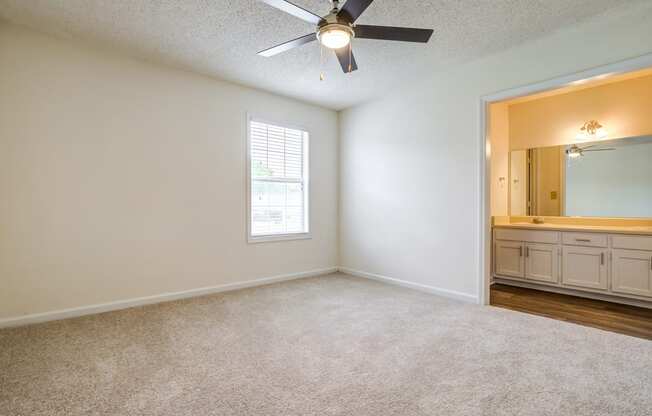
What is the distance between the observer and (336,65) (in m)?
3.66

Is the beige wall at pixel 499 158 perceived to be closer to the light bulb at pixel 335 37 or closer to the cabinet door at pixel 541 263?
the cabinet door at pixel 541 263

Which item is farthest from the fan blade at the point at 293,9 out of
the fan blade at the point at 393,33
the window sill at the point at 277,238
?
the window sill at the point at 277,238

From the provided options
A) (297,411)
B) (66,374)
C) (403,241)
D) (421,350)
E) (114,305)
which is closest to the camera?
(297,411)

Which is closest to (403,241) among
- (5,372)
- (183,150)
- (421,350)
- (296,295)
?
(296,295)

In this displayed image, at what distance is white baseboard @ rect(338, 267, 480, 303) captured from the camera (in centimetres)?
375

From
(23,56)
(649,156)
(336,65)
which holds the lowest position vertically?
(649,156)

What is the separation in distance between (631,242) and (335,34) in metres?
3.86

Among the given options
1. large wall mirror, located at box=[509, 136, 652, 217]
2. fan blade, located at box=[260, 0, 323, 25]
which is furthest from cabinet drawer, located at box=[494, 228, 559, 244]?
fan blade, located at box=[260, 0, 323, 25]

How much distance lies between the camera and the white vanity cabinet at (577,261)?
3539 millimetres

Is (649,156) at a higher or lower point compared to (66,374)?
higher

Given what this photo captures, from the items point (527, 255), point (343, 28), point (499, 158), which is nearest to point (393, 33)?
point (343, 28)

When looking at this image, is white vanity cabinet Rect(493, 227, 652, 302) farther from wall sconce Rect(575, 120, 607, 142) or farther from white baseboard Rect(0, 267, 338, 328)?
white baseboard Rect(0, 267, 338, 328)

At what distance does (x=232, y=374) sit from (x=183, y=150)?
8.82ft

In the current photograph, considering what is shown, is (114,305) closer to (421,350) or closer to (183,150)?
(183,150)
